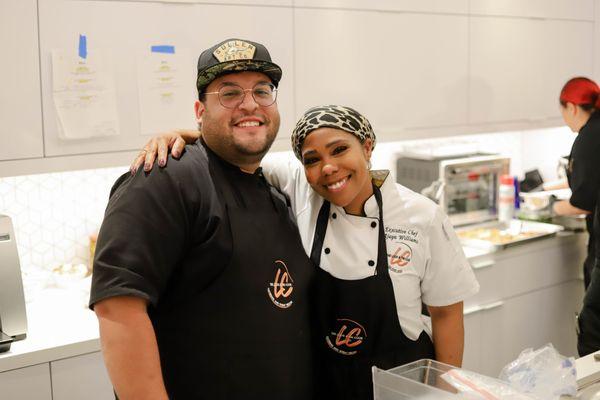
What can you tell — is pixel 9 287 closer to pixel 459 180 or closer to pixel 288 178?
pixel 288 178

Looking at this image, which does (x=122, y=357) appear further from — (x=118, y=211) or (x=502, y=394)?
(x=502, y=394)

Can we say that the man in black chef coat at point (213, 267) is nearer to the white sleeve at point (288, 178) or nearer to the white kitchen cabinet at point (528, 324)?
the white sleeve at point (288, 178)

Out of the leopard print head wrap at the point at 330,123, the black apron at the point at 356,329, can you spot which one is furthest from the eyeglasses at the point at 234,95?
the black apron at the point at 356,329

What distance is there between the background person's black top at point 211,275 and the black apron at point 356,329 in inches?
3.3

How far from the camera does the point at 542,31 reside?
3953 mm

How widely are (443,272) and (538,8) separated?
2.55 metres

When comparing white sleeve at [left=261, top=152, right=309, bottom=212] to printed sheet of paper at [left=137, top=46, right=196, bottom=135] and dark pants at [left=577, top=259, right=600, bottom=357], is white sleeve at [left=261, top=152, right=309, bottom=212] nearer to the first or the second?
printed sheet of paper at [left=137, top=46, right=196, bottom=135]

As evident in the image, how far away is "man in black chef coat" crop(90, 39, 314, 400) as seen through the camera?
4.74 feet

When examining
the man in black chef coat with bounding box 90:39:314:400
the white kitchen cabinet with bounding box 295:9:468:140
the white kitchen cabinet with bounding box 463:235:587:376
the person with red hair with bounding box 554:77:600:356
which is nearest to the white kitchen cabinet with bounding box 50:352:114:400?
the man in black chef coat with bounding box 90:39:314:400

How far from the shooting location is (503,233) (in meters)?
3.71

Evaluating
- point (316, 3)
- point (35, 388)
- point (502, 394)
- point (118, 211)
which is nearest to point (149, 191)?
point (118, 211)

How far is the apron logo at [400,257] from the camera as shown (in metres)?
1.81

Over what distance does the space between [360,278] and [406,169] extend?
202cm

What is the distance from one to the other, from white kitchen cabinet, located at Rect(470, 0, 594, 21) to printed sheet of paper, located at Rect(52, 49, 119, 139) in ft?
6.37
